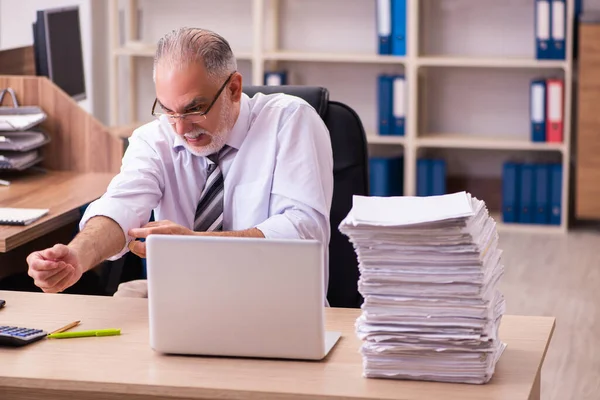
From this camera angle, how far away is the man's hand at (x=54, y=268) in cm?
184

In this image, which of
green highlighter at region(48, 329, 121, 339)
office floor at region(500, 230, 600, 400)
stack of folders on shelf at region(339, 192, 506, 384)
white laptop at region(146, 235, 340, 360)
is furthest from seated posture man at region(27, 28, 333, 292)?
office floor at region(500, 230, 600, 400)

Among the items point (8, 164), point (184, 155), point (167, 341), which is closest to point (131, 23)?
point (8, 164)

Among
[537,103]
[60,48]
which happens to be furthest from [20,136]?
[537,103]

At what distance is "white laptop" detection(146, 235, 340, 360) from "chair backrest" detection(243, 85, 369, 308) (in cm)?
77

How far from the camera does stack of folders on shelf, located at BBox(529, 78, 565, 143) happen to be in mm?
5207

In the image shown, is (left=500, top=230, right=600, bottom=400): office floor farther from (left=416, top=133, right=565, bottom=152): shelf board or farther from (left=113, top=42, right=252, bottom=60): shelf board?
(left=113, top=42, right=252, bottom=60): shelf board

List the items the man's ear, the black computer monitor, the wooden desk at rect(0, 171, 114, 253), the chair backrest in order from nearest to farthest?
the man's ear, the chair backrest, the wooden desk at rect(0, 171, 114, 253), the black computer monitor

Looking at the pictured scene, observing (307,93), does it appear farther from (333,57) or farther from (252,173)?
(333,57)

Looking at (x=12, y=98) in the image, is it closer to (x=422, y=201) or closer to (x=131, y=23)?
(x=422, y=201)

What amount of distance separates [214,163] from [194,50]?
301mm

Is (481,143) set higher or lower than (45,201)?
lower

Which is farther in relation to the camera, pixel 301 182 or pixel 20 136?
pixel 20 136

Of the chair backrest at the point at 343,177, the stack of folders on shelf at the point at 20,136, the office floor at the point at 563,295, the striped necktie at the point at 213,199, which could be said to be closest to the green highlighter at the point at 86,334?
the striped necktie at the point at 213,199

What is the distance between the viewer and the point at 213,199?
2.31m
